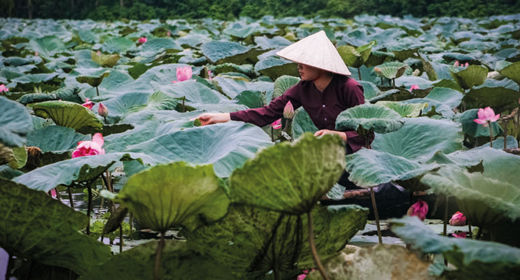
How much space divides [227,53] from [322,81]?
2.00 meters

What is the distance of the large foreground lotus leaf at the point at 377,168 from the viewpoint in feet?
3.66

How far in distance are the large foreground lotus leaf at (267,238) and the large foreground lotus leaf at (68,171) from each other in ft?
0.75

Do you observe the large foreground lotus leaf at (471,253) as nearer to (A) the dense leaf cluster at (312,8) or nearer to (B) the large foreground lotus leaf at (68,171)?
(B) the large foreground lotus leaf at (68,171)

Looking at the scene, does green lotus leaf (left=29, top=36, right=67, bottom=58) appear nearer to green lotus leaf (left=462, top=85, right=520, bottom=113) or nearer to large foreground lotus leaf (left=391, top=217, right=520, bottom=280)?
green lotus leaf (left=462, top=85, right=520, bottom=113)

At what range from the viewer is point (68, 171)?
1.05 meters

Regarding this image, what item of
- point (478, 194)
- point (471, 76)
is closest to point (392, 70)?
point (471, 76)

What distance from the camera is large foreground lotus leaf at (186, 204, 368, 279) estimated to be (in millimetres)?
944

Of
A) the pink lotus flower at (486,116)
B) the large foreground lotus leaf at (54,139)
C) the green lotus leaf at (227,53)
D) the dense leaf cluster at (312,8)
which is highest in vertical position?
the pink lotus flower at (486,116)

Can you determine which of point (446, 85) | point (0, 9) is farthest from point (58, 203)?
point (0, 9)

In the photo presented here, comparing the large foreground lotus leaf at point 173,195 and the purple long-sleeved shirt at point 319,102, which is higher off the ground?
the large foreground lotus leaf at point 173,195

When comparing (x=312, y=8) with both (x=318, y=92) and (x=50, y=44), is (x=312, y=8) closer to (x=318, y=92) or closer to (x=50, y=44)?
(x=50, y=44)

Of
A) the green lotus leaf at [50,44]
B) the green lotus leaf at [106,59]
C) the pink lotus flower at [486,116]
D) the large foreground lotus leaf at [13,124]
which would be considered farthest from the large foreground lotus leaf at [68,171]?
the green lotus leaf at [50,44]

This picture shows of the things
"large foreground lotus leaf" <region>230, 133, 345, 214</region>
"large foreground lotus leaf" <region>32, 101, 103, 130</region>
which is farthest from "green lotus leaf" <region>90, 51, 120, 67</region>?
"large foreground lotus leaf" <region>230, 133, 345, 214</region>

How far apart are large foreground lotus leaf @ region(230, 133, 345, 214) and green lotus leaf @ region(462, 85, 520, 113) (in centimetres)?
173
